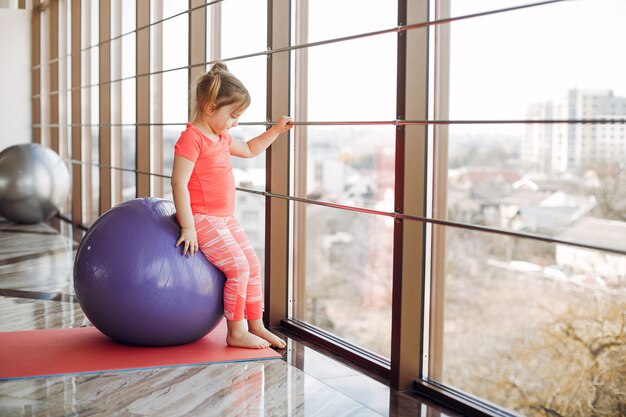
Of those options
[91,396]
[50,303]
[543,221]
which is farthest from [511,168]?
[50,303]

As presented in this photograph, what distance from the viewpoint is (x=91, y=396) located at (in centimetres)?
236

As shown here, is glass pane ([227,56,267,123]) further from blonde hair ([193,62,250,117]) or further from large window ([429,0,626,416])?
large window ([429,0,626,416])

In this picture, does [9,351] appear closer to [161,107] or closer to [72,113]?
[161,107]

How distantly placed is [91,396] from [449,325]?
120cm

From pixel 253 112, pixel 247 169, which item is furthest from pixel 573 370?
pixel 247 169

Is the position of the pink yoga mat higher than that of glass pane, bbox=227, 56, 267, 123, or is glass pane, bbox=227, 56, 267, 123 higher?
glass pane, bbox=227, 56, 267, 123

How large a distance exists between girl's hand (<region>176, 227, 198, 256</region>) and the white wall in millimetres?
6819

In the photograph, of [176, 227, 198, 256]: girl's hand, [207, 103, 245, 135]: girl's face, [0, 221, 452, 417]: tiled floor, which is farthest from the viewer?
[207, 103, 245, 135]: girl's face

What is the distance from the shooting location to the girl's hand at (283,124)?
10.1ft

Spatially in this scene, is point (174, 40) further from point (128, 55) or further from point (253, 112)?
point (253, 112)

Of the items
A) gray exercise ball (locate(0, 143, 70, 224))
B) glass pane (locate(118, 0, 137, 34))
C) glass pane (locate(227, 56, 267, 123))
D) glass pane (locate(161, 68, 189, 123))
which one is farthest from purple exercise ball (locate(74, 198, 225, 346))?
gray exercise ball (locate(0, 143, 70, 224))

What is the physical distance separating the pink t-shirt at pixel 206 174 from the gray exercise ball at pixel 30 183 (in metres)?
3.87

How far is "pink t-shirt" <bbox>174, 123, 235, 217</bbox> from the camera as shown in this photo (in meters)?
2.91

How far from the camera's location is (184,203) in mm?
2844
